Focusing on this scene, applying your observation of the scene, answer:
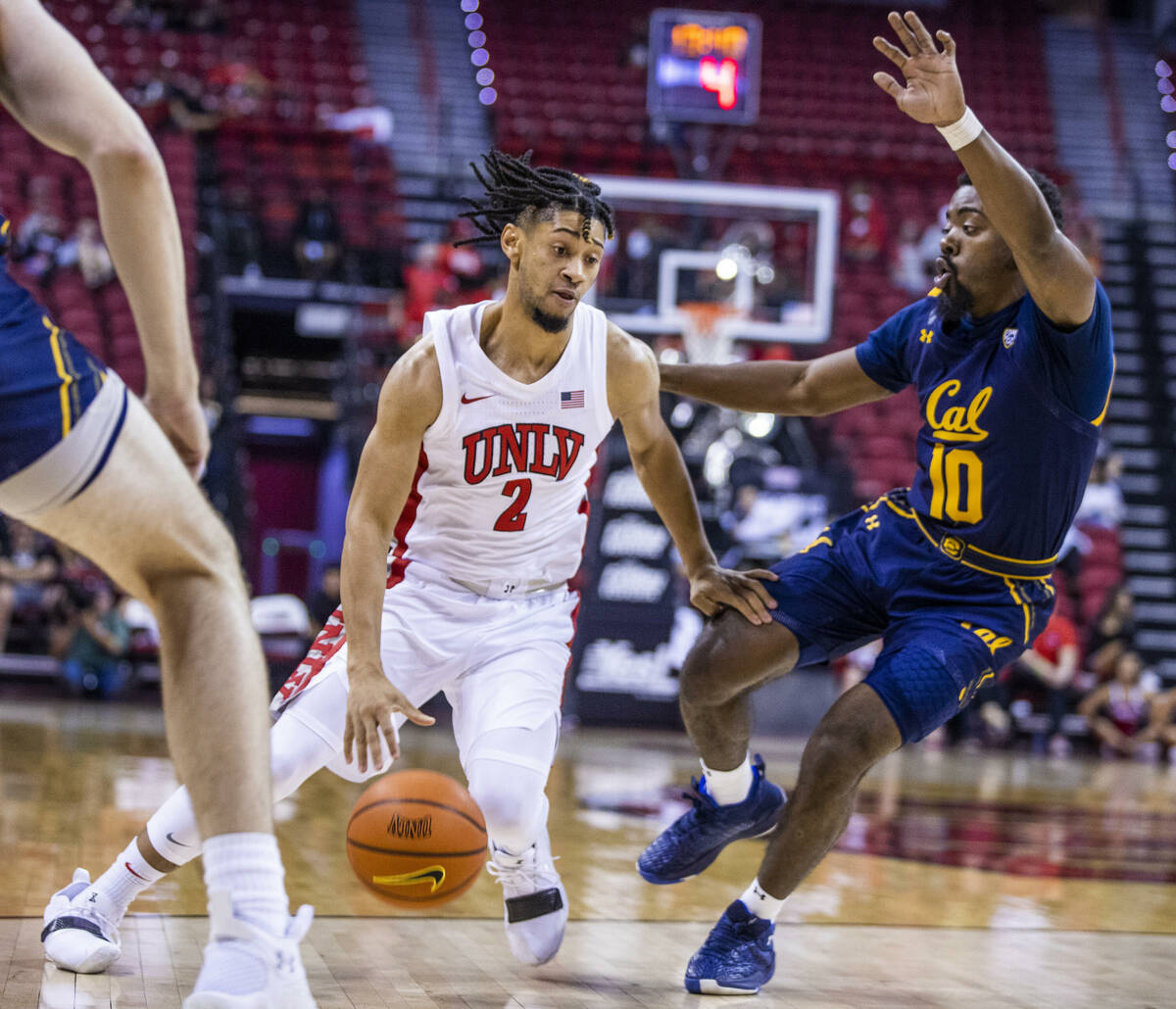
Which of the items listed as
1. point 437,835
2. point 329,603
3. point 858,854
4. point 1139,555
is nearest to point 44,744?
point 329,603

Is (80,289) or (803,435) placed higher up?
(80,289)

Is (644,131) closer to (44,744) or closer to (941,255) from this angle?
(44,744)

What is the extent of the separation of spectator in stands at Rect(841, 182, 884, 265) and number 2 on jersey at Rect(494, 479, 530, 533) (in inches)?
508

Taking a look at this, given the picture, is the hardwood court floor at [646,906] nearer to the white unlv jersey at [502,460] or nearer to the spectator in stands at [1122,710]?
the white unlv jersey at [502,460]

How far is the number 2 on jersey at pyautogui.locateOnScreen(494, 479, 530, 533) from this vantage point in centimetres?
397

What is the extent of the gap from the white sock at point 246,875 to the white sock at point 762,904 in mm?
1980

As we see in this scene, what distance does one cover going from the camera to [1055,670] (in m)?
12.1

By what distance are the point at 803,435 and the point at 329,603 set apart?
4.83 m

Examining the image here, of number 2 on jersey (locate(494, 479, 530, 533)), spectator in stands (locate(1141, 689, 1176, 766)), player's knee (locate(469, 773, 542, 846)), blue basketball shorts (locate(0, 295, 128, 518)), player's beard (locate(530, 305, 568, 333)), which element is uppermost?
blue basketball shorts (locate(0, 295, 128, 518))

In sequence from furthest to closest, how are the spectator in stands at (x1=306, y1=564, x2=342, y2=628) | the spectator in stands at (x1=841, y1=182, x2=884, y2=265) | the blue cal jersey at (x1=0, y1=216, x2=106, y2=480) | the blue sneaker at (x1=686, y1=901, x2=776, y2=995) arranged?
the spectator in stands at (x1=841, y1=182, x2=884, y2=265) < the spectator in stands at (x1=306, y1=564, x2=342, y2=628) < the blue sneaker at (x1=686, y1=901, x2=776, y2=995) < the blue cal jersey at (x1=0, y1=216, x2=106, y2=480)

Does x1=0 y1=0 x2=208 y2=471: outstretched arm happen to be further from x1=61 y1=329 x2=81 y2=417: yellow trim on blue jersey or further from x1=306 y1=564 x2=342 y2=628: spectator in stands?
x1=306 y1=564 x2=342 y2=628: spectator in stands

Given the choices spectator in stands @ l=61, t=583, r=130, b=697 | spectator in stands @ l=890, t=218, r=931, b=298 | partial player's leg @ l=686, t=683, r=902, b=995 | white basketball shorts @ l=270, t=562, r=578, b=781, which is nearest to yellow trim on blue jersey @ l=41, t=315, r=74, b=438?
white basketball shorts @ l=270, t=562, r=578, b=781

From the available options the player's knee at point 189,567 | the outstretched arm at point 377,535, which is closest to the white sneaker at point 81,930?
the outstretched arm at point 377,535

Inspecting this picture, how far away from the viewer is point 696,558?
14.0ft
